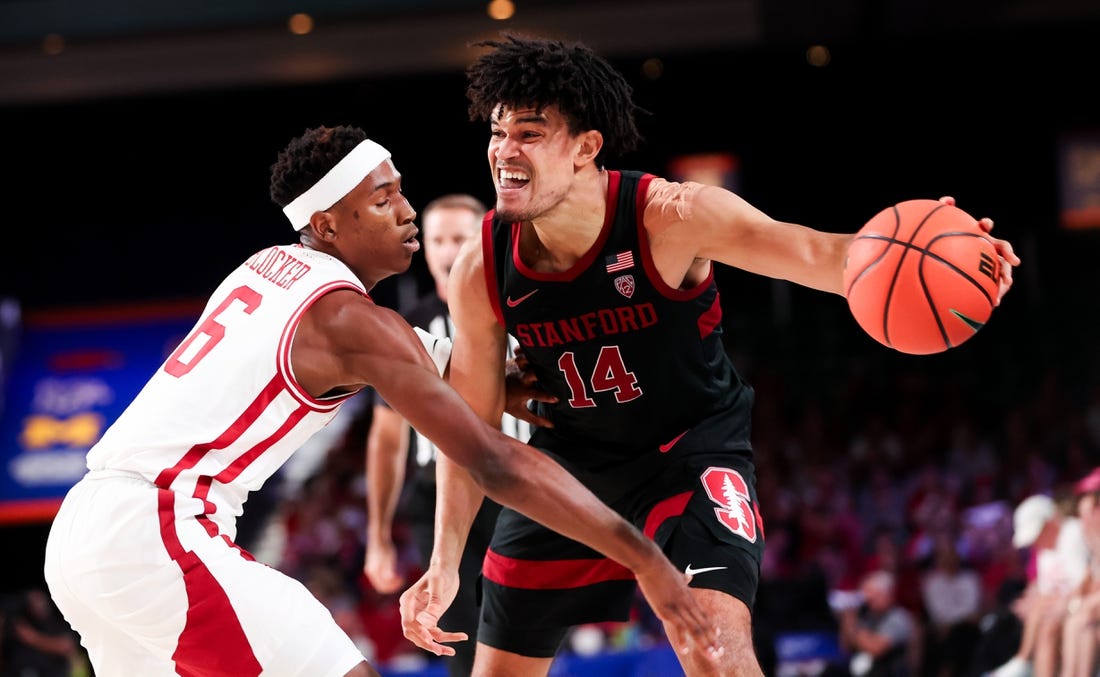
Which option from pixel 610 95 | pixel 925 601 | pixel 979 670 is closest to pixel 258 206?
pixel 925 601

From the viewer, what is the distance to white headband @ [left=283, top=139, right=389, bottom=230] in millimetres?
3445

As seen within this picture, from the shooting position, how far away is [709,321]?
3846mm

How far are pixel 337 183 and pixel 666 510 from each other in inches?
53.0

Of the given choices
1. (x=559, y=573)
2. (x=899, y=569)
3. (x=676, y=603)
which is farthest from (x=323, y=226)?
(x=899, y=569)

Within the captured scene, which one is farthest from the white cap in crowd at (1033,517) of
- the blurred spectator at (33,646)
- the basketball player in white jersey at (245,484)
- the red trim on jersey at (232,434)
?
the blurred spectator at (33,646)

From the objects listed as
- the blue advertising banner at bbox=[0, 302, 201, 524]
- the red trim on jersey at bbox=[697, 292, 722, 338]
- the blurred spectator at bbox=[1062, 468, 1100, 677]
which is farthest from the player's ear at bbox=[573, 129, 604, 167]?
the blue advertising banner at bbox=[0, 302, 201, 524]

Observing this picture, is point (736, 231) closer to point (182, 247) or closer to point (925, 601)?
point (925, 601)

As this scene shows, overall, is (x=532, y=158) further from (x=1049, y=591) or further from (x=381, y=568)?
(x=1049, y=591)

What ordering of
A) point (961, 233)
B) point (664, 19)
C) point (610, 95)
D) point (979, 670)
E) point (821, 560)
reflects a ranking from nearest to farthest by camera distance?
1. point (961, 233)
2. point (610, 95)
3. point (979, 670)
4. point (821, 560)
5. point (664, 19)

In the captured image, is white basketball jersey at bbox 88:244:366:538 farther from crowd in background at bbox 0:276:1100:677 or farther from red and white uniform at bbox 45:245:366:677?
crowd in background at bbox 0:276:1100:677

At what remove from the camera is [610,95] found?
A: 3873 millimetres

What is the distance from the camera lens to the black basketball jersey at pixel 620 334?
371 centimetres

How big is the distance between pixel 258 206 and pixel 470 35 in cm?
282

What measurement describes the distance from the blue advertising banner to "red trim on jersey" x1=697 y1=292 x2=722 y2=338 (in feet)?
28.8
